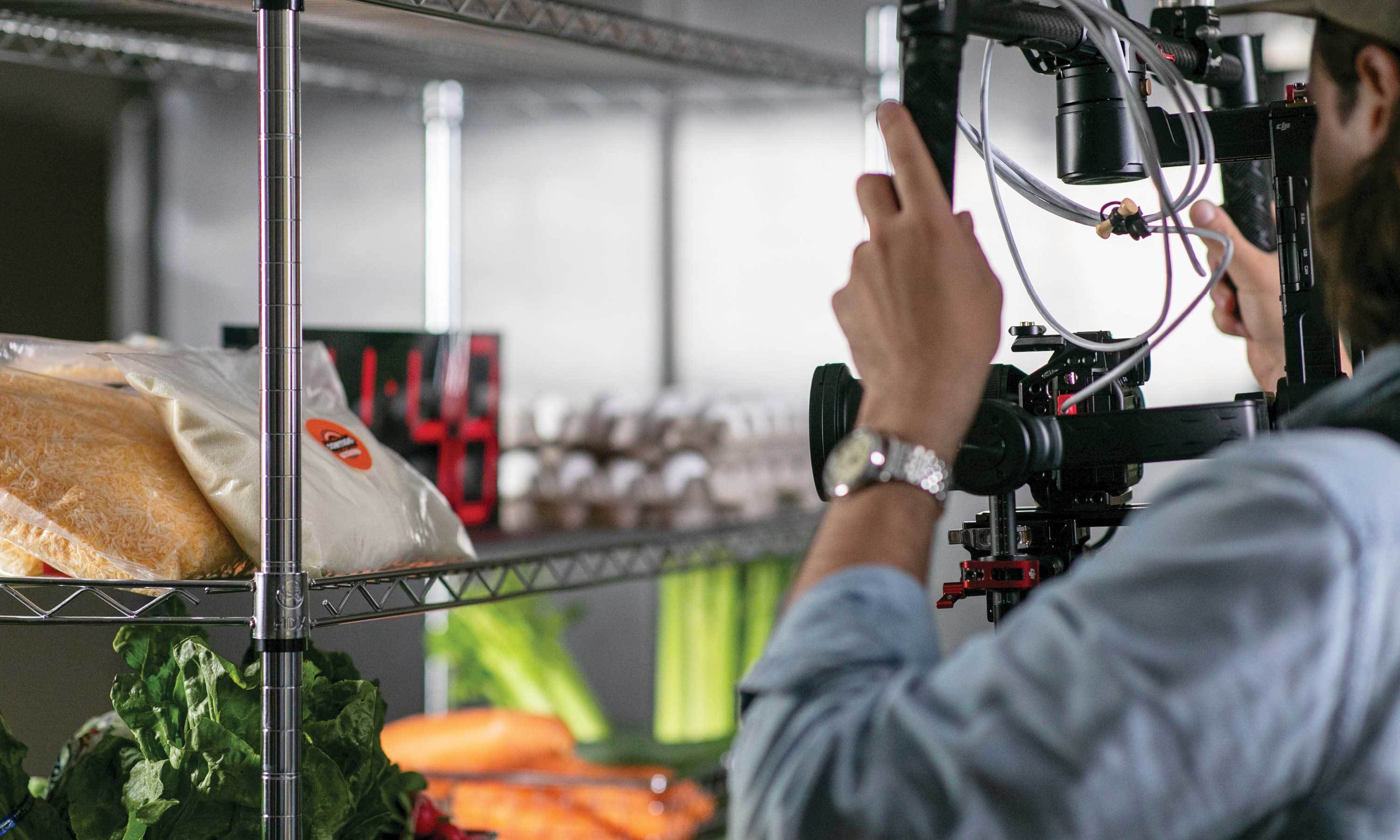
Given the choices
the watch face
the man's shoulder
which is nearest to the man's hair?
the man's shoulder

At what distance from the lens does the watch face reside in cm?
58

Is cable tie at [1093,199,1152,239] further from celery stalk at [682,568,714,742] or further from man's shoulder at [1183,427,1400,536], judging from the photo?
celery stalk at [682,568,714,742]

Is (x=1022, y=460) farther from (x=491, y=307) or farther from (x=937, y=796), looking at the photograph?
(x=491, y=307)

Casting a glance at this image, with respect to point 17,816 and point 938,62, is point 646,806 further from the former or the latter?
point 938,62

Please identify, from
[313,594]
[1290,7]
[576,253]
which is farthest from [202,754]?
[576,253]

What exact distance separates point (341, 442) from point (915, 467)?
708 millimetres

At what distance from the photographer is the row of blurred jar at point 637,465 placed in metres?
2.01

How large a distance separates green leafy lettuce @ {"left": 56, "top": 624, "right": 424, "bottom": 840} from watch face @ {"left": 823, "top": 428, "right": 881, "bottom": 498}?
23.2 inches

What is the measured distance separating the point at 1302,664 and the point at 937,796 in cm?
13

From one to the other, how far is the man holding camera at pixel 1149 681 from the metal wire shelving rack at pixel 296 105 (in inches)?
19.6

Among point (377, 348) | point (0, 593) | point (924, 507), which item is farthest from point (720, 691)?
point (924, 507)

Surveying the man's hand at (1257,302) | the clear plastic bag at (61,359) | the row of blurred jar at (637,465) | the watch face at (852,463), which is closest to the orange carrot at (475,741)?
the row of blurred jar at (637,465)

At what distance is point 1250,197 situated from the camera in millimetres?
1256

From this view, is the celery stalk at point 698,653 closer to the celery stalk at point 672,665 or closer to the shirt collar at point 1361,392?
the celery stalk at point 672,665
